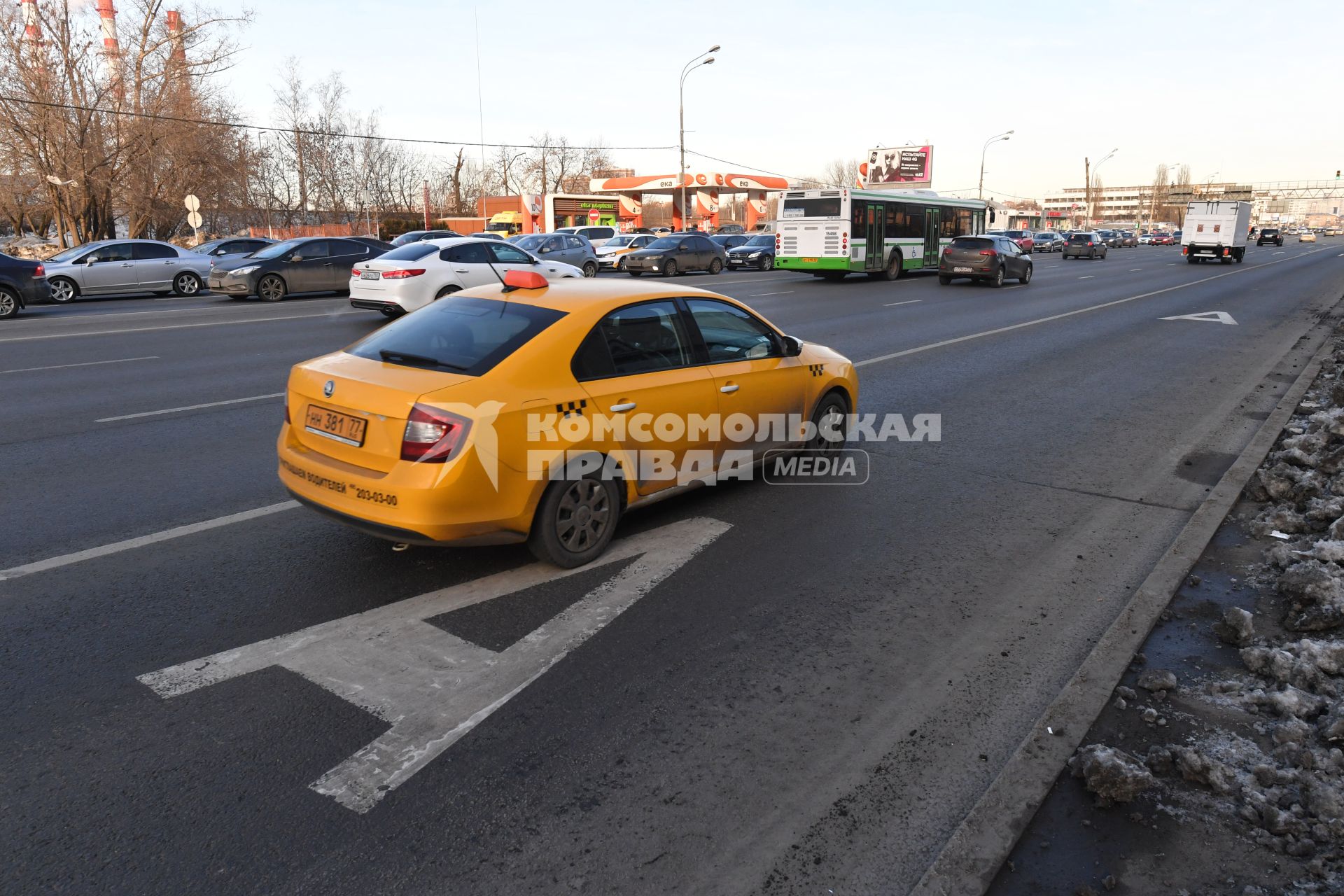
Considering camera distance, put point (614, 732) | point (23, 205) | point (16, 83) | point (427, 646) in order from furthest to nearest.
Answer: point (23, 205), point (16, 83), point (427, 646), point (614, 732)

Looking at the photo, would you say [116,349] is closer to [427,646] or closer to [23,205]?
[427,646]

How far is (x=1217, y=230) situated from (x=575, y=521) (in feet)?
164

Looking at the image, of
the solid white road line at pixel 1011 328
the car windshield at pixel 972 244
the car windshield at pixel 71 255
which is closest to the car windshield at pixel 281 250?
the car windshield at pixel 71 255

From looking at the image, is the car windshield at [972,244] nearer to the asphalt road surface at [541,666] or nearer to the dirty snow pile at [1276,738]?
the asphalt road surface at [541,666]

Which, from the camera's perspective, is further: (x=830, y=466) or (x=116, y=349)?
(x=116, y=349)

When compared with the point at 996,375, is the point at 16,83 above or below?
above

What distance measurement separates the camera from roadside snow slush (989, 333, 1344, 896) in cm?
283

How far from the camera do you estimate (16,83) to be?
3253 centimetres

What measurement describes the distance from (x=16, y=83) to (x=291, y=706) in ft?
129

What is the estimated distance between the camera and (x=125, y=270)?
23062mm

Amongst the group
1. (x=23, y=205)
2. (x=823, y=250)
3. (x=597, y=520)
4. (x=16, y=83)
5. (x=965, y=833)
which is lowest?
(x=965, y=833)

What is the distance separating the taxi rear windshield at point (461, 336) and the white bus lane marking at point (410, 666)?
1195 millimetres

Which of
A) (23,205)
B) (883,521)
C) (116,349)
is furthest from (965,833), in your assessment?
(23,205)

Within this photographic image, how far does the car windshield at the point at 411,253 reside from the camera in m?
16.8
